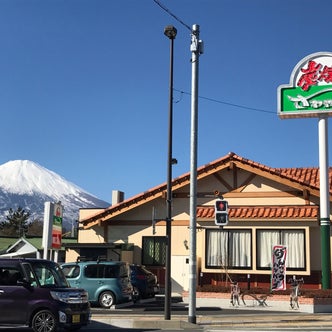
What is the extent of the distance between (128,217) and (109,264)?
850 centimetres

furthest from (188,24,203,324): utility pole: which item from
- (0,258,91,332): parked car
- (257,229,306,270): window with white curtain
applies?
(257,229,306,270): window with white curtain

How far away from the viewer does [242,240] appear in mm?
26031

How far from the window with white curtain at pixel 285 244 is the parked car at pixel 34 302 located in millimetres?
13302

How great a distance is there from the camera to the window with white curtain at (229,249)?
25766 millimetres

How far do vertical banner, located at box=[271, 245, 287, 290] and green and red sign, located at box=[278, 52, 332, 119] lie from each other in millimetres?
6603

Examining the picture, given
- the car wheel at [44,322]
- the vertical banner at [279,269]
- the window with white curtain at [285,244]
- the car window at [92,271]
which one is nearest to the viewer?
the car wheel at [44,322]

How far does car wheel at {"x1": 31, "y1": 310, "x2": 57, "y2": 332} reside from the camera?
1331cm

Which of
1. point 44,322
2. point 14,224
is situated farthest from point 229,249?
point 14,224

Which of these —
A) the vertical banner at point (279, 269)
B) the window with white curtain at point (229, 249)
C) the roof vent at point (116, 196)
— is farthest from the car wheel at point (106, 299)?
the roof vent at point (116, 196)

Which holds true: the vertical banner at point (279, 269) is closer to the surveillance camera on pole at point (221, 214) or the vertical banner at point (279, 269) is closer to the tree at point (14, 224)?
the surveillance camera on pole at point (221, 214)

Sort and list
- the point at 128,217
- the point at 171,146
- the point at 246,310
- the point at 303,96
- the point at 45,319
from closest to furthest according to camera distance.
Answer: the point at 45,319, the point at 171,146, the point at 246,310, the point at 303,96, the point at 128,217

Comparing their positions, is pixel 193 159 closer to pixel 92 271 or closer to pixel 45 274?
pixel 45 274

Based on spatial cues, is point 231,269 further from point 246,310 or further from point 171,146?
point 171,146

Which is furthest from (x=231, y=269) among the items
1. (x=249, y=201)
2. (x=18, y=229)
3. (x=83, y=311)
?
(x=18, y=229)
